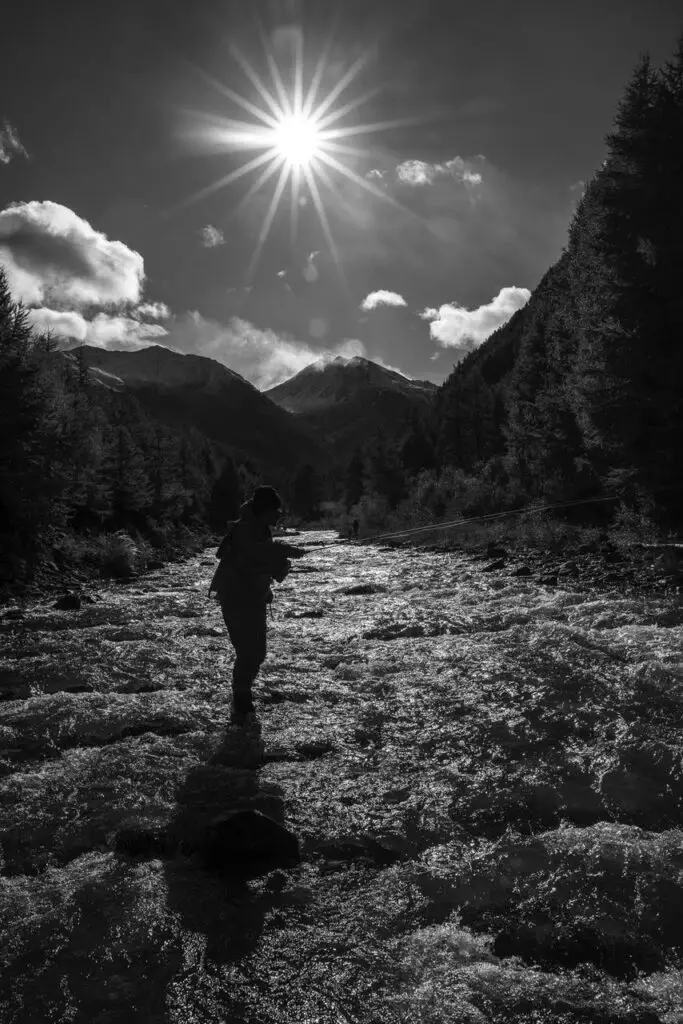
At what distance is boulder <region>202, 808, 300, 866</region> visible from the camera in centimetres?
425

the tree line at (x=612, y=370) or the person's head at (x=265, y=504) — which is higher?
the tree line at (x=612, y=370)

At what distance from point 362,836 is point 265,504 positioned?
4.04 m

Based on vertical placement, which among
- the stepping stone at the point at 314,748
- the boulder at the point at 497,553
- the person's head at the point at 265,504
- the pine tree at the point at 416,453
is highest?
the pine tree at the point at 416,453

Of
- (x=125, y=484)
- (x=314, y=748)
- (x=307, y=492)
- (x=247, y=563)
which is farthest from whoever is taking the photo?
(x=307, y=492)

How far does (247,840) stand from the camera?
14.1 feet

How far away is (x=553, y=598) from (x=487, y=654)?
4300mm

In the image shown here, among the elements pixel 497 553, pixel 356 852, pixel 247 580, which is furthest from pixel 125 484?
pixel 356 852

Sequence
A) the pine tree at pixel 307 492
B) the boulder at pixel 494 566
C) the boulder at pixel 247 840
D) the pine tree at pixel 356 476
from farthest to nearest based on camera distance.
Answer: the pine tree at pixel 307 492 → the pine tree at pixel 356 476 → the boulder at pixel 494 566 → the boulder at pixel 247 840

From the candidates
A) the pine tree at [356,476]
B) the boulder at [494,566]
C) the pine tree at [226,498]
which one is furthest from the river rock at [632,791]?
the pine tree at [356,476]

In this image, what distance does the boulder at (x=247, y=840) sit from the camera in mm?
4246

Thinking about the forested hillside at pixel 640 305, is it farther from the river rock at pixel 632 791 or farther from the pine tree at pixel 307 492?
the pine tree at pixel 307 492

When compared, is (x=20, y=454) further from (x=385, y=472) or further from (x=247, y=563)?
(x=385, y=472)

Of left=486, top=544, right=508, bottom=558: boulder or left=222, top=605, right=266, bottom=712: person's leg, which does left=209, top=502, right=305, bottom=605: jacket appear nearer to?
left=222, top=605, right=266, bottom=712: person's leg

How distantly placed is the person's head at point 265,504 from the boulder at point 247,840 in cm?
375
